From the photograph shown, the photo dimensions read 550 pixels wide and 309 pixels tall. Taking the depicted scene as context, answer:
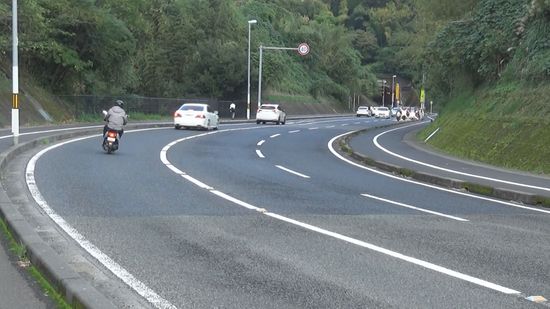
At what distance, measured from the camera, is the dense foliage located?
2980 cm

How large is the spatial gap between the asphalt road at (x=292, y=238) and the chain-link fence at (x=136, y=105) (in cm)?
2653

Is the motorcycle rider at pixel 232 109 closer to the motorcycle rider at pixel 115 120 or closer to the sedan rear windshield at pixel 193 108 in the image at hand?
the sedan rear windshield at pixel 193 108

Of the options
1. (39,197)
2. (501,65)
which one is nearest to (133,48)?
(501,65)

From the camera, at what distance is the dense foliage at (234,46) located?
29797mm

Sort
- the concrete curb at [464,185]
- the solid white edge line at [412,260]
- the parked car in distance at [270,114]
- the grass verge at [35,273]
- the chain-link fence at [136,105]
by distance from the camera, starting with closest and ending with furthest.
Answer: the grass verge at [35,273]
the solid white edge line at [412,260]
the concrete curb at [464,185]
the chain-link fence at [136,105]
the parked car in distance at [270,114]

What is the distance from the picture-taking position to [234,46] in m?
59.6

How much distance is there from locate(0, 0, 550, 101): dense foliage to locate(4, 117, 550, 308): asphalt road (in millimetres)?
14037

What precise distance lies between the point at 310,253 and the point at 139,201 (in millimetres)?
4369

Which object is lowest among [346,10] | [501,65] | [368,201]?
[368,201]

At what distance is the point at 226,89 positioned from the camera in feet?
205

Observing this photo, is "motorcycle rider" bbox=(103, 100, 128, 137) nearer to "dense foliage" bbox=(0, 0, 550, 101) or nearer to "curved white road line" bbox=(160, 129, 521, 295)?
"curved white road line" bbox=(160, 129, 521, 295)

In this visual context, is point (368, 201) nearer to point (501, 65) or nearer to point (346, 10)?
point (501, 65)

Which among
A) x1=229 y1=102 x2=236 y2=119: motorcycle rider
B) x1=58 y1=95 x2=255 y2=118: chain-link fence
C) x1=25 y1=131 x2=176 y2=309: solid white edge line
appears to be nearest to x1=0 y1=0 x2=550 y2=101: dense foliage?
x1=58 y1=95 x2=255 y2=118: chain-link fence

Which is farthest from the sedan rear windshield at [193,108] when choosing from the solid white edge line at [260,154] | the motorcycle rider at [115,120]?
the motorcycle rider at [115,120]
